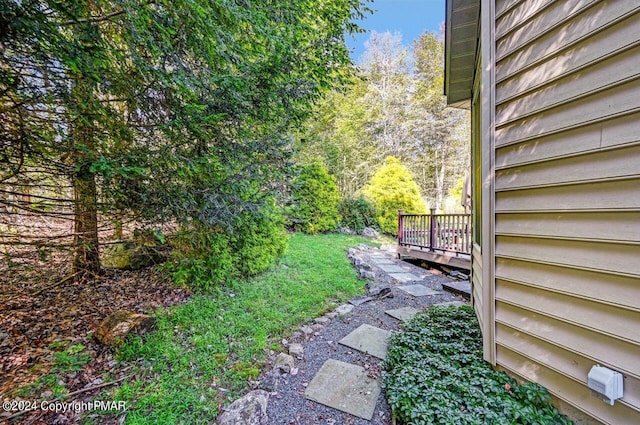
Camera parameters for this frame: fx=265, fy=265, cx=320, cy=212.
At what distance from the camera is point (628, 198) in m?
1.25

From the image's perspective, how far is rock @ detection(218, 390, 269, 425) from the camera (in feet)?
5.85

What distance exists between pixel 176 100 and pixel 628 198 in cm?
316

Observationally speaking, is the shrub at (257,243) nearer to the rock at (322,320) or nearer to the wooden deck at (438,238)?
the rock at (322,320)

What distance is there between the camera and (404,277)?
545 cm

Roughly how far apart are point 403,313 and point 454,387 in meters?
1.79

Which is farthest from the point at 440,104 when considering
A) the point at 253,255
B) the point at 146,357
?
the point at 146,357

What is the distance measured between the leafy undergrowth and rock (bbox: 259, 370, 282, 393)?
0.89 m

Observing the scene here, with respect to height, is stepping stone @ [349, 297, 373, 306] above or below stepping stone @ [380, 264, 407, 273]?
below

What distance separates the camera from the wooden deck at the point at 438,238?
5.61 metres

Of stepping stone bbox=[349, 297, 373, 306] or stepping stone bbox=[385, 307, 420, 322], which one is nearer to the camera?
stepping stone bbox=[385, 307, 420, 322]

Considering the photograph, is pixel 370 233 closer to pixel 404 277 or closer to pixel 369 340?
pixel 404 277

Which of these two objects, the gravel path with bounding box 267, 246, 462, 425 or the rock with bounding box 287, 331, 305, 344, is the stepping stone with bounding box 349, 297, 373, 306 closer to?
the gravel path with bounding box 267, 246, 462, 425

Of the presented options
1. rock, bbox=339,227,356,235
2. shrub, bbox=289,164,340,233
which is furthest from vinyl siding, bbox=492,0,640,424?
rock, bbox=339,227,356,235

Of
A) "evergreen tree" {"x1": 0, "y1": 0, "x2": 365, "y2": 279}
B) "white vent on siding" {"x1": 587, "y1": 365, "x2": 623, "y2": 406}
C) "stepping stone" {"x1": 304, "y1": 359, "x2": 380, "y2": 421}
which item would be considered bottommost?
"stepping stone" {"x1": 304, "y1": 359, "x2": 380, "y2": 421}
